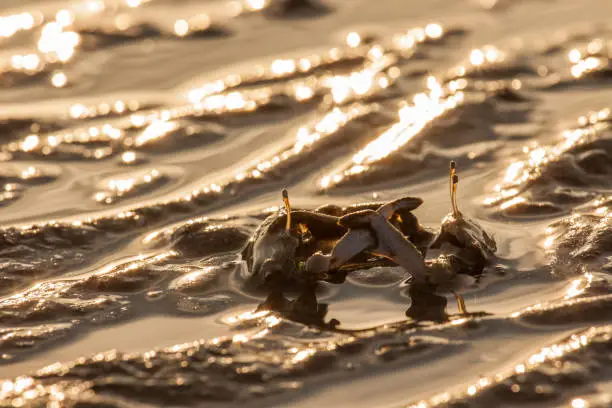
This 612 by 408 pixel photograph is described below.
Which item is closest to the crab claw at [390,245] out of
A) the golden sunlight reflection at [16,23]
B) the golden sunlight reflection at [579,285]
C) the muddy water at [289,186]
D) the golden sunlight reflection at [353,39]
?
the muddy water at [289,186]

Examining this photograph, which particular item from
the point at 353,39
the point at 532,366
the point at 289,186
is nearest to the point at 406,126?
the point at 289,186

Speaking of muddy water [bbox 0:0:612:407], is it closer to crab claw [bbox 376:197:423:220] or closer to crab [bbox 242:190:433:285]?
crab [bbox 242:190:433:285]

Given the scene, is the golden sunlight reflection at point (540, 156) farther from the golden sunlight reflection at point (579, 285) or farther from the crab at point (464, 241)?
the golden sunlight reflection at point (579, 285)

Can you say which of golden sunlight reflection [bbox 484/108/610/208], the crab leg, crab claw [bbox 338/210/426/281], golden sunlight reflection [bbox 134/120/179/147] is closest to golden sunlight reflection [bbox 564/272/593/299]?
the crab leg

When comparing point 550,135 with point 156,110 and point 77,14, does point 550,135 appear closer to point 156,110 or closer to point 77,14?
point 156,110

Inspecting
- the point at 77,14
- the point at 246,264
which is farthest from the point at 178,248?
the point at 77,14
